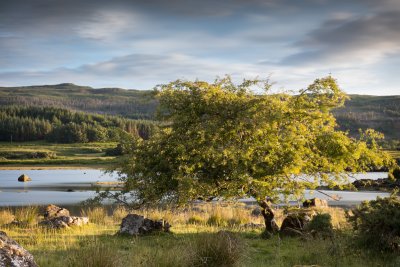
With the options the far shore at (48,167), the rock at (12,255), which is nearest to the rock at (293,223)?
the rock at (12,255)

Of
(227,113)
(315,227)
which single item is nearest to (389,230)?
(315,227)

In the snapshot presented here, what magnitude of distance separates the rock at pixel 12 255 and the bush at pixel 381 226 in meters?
9.03

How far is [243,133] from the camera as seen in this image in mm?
17906

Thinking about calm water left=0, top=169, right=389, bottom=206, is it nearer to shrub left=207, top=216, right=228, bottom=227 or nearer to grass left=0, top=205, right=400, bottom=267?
grass left=0, top=205, right=400, bottom=267

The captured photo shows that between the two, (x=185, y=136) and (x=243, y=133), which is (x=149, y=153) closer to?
(x=185, y=136)

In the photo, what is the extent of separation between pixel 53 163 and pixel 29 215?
11932 cm

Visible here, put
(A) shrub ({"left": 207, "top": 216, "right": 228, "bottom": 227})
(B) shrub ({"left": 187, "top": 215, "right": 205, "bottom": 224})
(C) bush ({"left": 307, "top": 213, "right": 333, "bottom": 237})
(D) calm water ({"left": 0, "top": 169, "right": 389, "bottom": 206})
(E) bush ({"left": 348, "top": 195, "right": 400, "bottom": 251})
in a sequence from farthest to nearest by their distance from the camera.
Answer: (D) calm water ({"left": 0, "top": 169, "right": 389, "bottom": 206}), (B) shrub ({"left": 187, "top": 215, "right": 205, "bottom": 224}), (A) shrub ({"left": 207, "top": 216, "right": 228, "bottom": 227}), (C) bush ({"left": 307, "top": 213, "right": 333, "bottom": 237}), (E) bush ({"left": 348, "top": 195, "right": 400, "bottom": 251})

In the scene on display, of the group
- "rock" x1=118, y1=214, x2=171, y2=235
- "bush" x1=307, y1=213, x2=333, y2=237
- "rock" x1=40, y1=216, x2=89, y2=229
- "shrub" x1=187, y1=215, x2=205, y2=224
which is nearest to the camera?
"bush" x1=307, y1=213, x2=333, y2=237

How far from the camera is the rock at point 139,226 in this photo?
19.7 meters

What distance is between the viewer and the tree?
17344 millimetres

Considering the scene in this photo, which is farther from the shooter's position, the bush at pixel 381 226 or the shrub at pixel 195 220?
the shrub at pixel 195 220

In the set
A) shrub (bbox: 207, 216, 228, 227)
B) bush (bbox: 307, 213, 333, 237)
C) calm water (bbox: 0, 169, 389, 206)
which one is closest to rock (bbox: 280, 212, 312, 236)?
bush (bbox: 307, 213, 333, 237)

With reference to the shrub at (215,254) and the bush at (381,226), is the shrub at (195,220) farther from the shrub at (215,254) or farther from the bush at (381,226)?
the shrub at (215,254)

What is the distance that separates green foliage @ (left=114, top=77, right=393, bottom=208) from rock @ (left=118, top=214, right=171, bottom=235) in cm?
108
